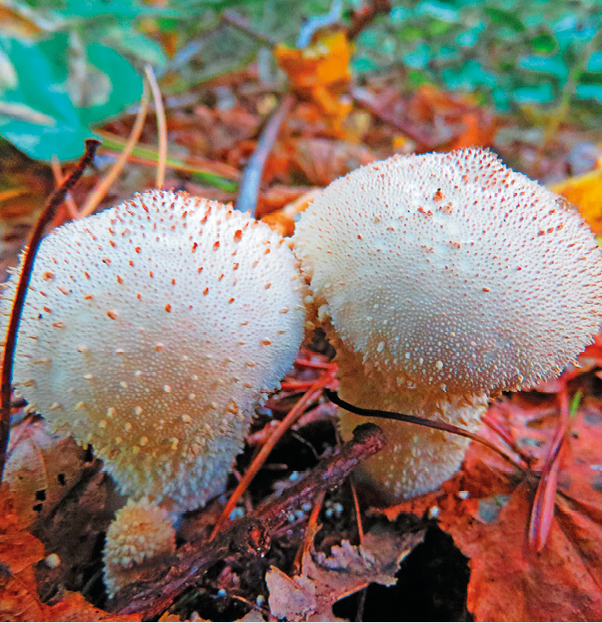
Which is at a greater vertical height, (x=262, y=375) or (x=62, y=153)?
(x=62, y=153)

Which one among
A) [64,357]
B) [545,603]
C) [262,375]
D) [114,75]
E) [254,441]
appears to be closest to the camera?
[64,357]

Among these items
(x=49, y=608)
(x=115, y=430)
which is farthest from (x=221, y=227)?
(x=49, y=608)

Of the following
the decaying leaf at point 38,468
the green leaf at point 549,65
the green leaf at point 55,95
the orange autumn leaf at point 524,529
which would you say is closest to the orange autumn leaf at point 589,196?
the orange autumn leaf at point 524,529

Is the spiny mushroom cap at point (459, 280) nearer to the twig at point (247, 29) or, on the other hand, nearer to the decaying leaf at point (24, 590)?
the decaying leaf at point (24, 590)

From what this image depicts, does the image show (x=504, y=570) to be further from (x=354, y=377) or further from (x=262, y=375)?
(x=262, y=375)

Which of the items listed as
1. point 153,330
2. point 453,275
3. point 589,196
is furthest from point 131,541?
point 589,196

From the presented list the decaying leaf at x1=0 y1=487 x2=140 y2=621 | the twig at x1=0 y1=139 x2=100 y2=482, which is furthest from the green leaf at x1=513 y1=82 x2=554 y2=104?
the decaying leaf at x1=0 y1=487 x2=140 y2=621

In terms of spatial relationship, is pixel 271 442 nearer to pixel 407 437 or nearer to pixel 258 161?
pixel 407 437

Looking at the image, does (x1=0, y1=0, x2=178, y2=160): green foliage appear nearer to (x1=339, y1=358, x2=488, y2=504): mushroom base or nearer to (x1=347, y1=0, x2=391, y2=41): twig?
(x1=339, y1=358, x2=488, y2=504): mushroom base
